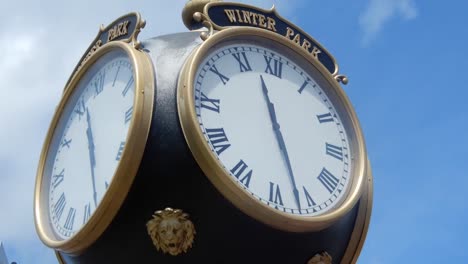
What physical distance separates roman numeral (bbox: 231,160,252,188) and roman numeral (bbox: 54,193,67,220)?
2.82 feet

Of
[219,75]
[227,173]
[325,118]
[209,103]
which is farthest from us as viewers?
[325,118]

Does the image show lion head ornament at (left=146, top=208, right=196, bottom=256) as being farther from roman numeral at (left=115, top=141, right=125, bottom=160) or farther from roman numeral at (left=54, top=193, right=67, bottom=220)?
roman numeral at (left=54, top=193, right=67, bottom=220)

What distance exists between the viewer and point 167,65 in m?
4.98

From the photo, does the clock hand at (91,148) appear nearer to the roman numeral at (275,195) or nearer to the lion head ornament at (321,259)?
the roman numeral at (275,195)

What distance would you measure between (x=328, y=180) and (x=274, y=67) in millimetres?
590

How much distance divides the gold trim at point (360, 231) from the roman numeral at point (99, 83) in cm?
129

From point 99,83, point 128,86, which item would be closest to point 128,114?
point 128,86

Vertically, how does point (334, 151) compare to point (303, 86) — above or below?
below

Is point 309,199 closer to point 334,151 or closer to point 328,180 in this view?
point 328,180

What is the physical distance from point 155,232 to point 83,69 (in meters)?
1.03

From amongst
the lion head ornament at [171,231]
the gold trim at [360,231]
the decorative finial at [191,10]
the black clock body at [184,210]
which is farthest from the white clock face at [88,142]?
the gold trim at [360,231]

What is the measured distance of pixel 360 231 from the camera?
5160 millimetres

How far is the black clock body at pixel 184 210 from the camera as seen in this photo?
15.3 ft

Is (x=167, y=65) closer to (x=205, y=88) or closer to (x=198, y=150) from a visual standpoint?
(x=205, y=88)
